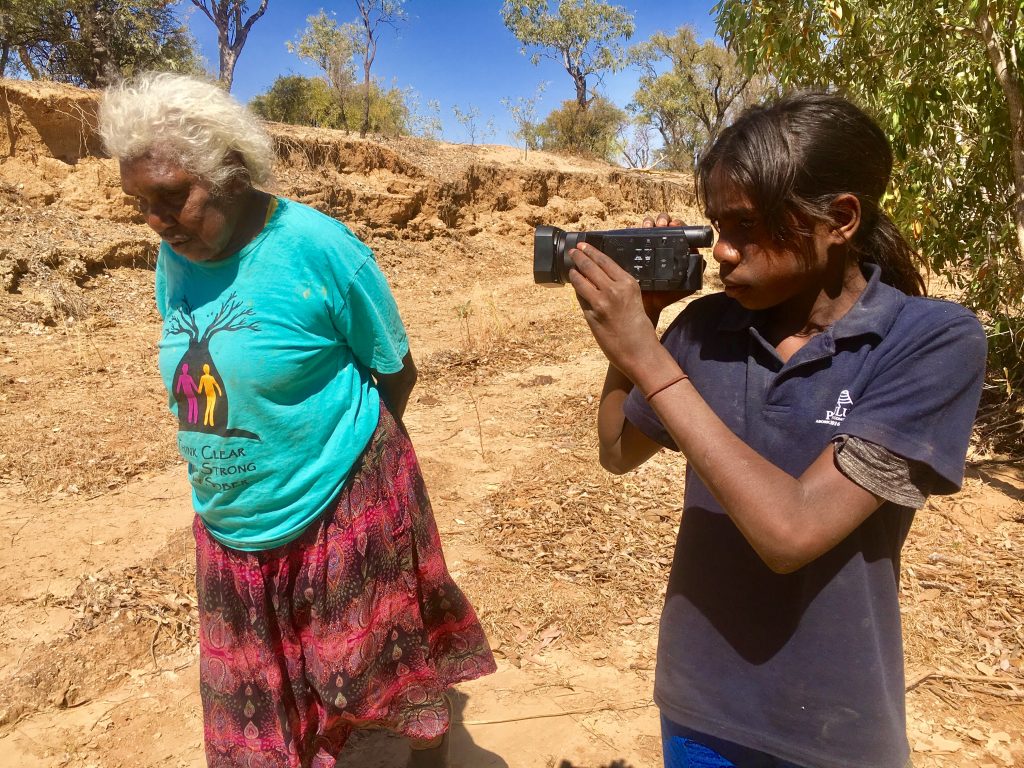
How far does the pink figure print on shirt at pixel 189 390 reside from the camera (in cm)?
161

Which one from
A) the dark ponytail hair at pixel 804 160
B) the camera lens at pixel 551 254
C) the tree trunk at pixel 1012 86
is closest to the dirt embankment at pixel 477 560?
the tree trunk at pixel 1012 86

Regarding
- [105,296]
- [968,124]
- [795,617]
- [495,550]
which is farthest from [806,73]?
[105,296]

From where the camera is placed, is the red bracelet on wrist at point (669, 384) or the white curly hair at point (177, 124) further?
the white curly hair at point (177, 124)

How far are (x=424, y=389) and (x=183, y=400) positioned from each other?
4.29 metres

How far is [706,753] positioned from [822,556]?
1.23ft

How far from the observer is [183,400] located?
163cm

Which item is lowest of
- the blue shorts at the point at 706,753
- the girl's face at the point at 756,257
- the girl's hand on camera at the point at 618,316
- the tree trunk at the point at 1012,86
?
the blue shorts at the point at 706,753

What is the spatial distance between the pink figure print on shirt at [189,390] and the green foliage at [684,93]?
2360cm

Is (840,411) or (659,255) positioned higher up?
(659,255)

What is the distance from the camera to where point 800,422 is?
0.98 meters

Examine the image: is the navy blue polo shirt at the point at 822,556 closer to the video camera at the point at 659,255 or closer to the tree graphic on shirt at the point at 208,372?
the video camera at the point at 659,255

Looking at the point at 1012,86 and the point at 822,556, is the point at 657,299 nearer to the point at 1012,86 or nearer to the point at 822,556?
the point at 822,556

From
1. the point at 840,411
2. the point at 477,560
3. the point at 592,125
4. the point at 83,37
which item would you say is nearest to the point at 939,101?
the point at 477,560

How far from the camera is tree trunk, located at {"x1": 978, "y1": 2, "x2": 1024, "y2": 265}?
347 centimetres
